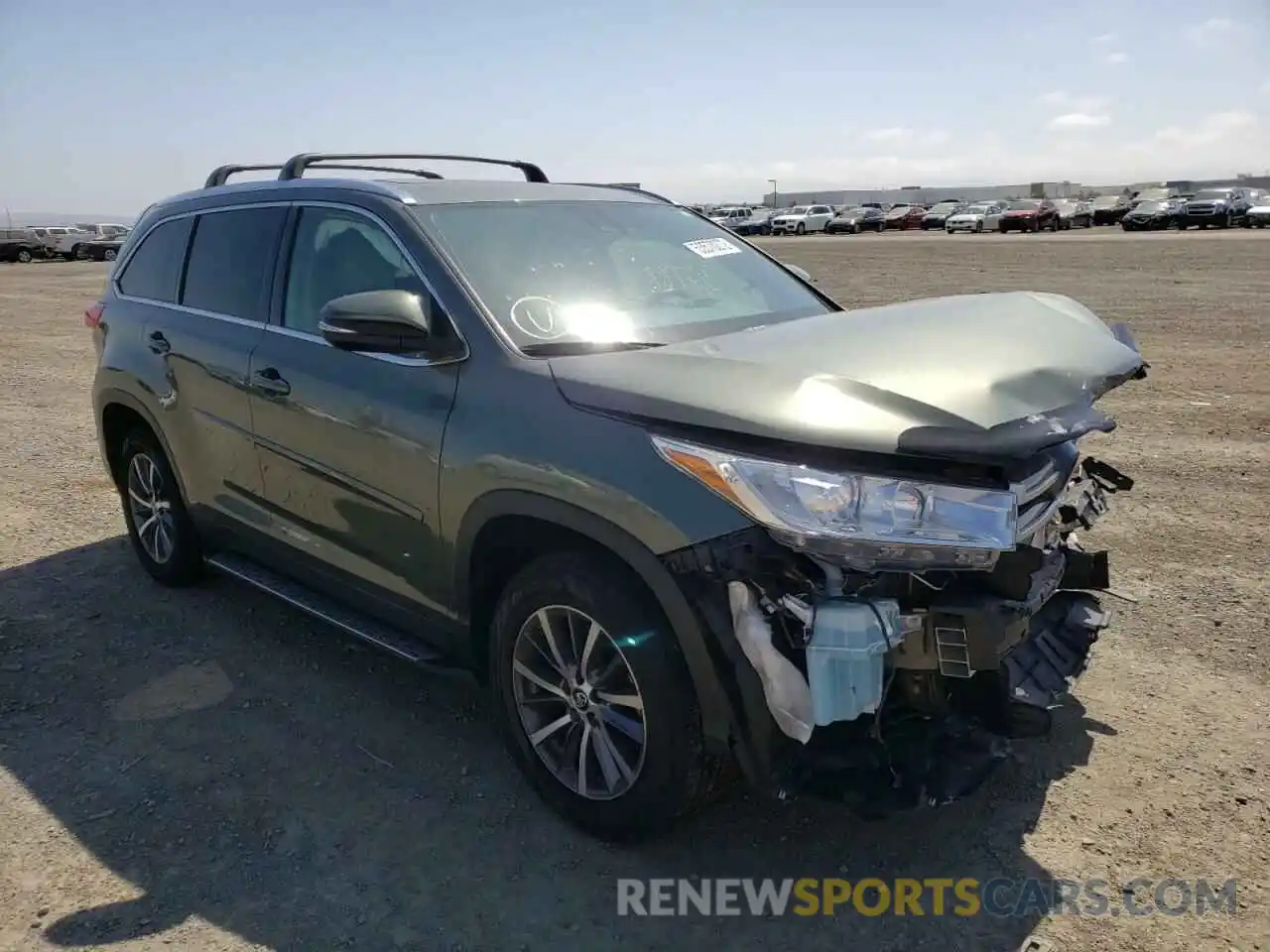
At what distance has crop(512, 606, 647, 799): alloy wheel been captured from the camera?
2916mm

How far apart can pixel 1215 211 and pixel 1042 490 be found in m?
45.6

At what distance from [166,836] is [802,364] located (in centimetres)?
242

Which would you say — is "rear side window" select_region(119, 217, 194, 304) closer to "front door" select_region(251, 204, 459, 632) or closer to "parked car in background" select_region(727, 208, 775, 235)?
"front door" select_region(251, 204, 459, 632)

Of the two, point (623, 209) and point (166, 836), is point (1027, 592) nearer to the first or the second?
point (623, 209)

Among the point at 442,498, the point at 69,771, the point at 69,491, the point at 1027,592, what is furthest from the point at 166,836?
the point at 69,491

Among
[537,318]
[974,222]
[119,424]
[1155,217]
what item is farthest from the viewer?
[974,222]

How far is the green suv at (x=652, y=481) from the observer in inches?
98.7

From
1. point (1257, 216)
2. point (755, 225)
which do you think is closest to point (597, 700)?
point (1257, 216)

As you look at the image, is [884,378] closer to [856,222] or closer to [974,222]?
[974,222]

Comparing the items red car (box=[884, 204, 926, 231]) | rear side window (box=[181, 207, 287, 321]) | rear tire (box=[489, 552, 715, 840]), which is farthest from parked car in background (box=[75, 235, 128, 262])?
rear tire (box=[489, 552, 715, 840])

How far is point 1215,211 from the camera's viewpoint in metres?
41.2

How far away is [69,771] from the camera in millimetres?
3594

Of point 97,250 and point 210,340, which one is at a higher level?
point 210,340

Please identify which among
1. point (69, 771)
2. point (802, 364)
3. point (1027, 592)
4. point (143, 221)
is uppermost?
point (143, 221)
